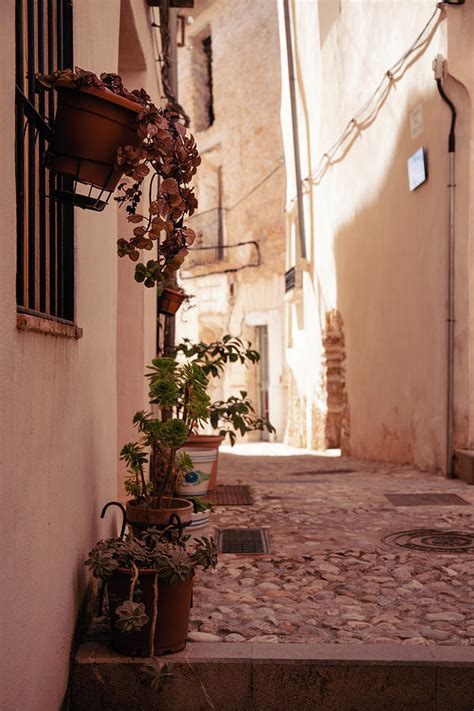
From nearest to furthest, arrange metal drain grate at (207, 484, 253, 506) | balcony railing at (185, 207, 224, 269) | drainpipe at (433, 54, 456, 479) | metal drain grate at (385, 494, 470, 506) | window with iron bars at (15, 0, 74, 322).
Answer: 1. window with iron bars at (15, 0, 74, 322)
2. metal drain grate at (385, 494, 470, 506)
3. metal drain grate at (207, 484, 253, 506)
4. drainpipe at (433, 54, 456, 479)
5. balcony railing at (185, 207, 224, 269)

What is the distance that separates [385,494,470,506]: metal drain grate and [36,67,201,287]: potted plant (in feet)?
11.1

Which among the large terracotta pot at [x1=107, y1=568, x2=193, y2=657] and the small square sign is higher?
the small square sign

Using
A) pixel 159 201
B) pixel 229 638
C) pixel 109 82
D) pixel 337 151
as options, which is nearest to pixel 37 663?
pixel 229 638

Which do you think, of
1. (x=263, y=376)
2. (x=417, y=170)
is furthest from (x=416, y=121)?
(x=263, y=376)

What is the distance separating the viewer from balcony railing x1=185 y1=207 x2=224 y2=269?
17781 mm

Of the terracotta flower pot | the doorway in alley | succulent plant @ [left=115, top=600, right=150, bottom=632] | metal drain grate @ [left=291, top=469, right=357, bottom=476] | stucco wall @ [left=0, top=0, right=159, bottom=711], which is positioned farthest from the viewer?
the doorway in alley

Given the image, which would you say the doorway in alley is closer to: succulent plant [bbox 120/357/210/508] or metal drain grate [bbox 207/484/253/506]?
metal drain grate [bbox 207/484/253/506]

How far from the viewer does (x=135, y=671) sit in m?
2.27

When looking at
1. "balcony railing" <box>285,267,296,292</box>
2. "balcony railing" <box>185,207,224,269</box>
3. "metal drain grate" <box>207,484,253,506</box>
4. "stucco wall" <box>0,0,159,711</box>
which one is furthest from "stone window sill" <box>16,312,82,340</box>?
"balcony railing" <box>185,207,224,269</box>

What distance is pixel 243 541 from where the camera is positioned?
409cm

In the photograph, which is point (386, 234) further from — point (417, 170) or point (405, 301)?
point (417, 170)

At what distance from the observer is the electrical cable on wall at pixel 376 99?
6331 mm

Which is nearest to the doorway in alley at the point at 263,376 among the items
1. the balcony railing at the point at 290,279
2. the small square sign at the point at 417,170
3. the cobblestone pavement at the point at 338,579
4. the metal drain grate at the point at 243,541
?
the balcony railing at the point at 290,279

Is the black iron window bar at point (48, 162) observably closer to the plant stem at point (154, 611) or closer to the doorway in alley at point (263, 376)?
the plant stem at point (154, 611)
